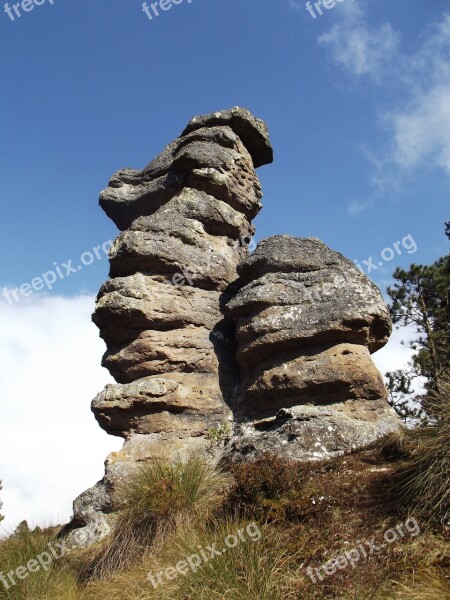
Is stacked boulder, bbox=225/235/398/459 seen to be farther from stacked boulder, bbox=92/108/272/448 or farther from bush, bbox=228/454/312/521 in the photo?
bush, bbox=228/454/312/521

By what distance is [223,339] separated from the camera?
13781 millimetres

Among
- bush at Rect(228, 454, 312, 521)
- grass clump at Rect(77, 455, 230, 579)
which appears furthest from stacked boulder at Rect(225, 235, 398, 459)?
grass clump at Rect(77, 455, 230, 579)

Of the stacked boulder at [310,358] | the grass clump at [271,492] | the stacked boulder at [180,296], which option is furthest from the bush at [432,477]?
the stacked boulder at [180,296]

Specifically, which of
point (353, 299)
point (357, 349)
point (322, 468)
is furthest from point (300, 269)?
point (322, 468)

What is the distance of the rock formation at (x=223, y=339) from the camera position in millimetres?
10797

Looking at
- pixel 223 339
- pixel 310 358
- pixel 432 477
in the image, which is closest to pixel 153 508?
pixel 432 477

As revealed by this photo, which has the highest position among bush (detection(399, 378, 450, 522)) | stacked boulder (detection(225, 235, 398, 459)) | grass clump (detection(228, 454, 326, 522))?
stacked boulder (detection(225, 235, 398, 459))

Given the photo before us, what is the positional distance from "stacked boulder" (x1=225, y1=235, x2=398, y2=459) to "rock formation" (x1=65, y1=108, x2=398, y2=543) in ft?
0.09

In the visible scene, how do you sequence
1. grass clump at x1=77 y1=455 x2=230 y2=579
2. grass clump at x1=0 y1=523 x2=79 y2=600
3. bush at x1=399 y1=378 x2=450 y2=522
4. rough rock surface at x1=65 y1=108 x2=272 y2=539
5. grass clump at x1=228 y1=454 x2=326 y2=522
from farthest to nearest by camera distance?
rough rock surface at x1=65 y1=108 x2=272 y2=539, grass clump at x1=77 y1=455 x2=230 y2=579, grass clump at x1=0 y1=523 x2=79 y2=600, grass clump at x1=228 y1=454 x2=326 y2=522, bush at x1=399 y1=378 x2=450 y2=522

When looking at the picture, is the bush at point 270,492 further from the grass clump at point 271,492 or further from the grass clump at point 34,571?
the grass clump at point 34,571

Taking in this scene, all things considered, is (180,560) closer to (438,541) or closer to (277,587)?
(277,587)

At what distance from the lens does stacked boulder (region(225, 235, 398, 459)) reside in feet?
33.8

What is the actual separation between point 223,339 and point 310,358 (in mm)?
2949

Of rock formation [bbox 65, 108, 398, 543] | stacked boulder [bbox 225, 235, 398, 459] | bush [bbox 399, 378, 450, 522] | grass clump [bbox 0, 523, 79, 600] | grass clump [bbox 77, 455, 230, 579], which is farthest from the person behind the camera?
rock formation [bbox 65, 108, 398, 543]
